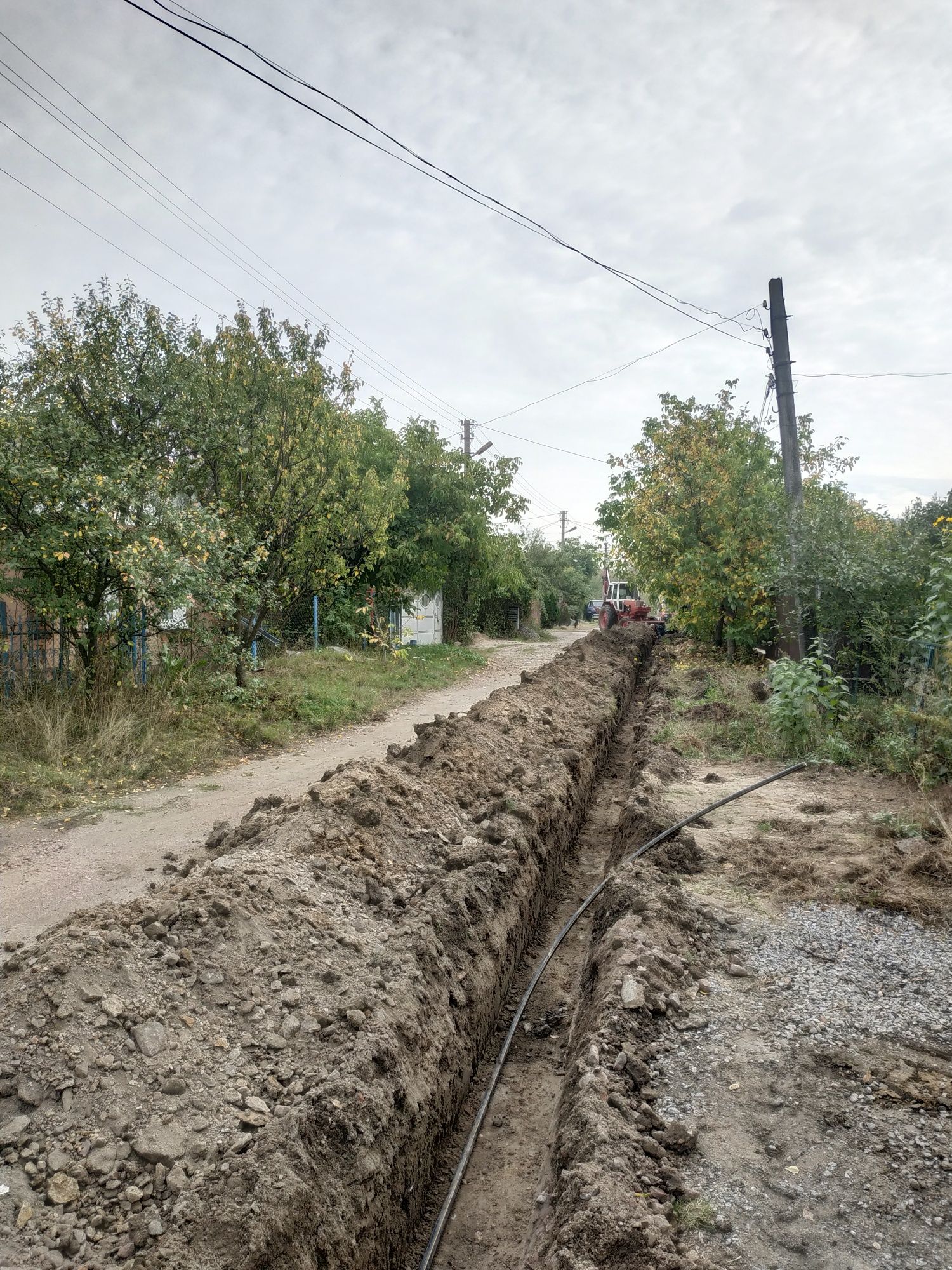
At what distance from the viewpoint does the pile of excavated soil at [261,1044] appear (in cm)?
285

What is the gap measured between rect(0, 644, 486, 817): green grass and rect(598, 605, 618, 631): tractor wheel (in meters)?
18.0

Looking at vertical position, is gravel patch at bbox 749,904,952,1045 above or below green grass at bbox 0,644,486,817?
below

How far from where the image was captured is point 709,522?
16781 millimetres

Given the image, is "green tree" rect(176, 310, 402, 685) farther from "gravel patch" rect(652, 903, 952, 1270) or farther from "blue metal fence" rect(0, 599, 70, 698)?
"gravel patch" rect(652, 903, 952, 1270)

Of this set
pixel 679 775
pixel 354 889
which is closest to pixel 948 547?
pixel 679 775

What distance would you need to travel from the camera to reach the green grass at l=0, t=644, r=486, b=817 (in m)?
8.09

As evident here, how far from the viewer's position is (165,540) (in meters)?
9.43

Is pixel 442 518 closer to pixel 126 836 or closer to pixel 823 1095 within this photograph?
pixel 126 836

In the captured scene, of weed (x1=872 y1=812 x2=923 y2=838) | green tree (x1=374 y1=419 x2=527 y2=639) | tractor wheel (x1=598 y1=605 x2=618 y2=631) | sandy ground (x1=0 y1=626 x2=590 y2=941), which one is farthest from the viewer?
tractor wheel (x1=598 y1=605 x2=618 y2=631)

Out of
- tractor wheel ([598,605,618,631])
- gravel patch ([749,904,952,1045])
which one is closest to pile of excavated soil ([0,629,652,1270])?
gravel patch ([749,904,952,1045])

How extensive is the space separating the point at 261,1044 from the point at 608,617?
91.2ft

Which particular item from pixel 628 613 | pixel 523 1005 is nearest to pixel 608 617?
pixel 628 613

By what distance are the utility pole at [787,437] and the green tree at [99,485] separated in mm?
8033

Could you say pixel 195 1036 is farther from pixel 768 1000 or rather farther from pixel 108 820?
pixel 108 820
